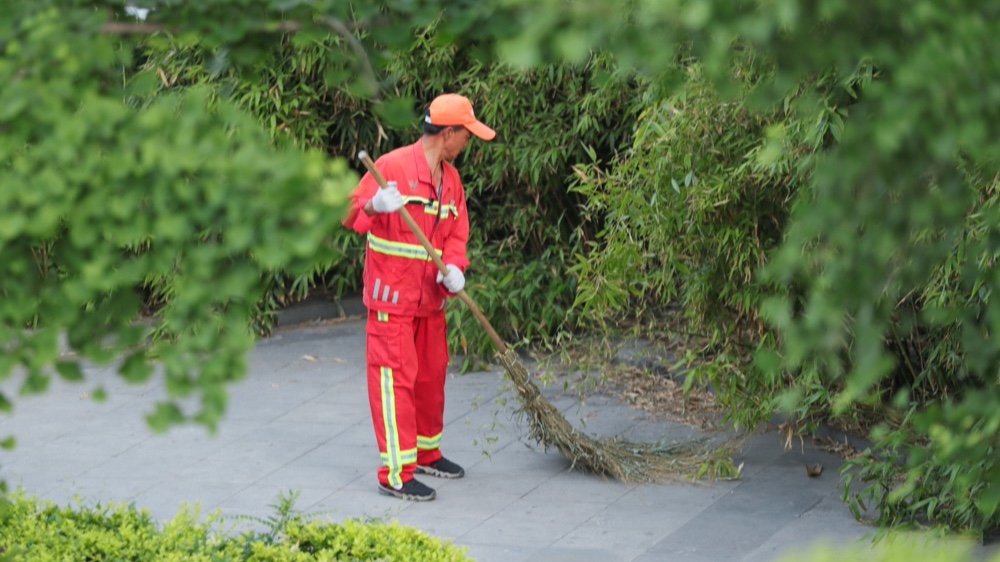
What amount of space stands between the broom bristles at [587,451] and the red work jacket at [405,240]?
0.61 m

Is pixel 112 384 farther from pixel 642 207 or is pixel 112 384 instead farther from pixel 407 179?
pixel 642 207

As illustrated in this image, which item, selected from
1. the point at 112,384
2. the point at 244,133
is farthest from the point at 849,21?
the point at 112,384

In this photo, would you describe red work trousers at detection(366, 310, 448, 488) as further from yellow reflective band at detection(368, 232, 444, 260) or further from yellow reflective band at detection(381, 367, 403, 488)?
yellow reflective band at detection(368, 232, 444, 260)

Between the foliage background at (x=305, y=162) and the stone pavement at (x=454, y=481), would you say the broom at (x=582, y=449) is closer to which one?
the stone pavement at (x=454, y=481)

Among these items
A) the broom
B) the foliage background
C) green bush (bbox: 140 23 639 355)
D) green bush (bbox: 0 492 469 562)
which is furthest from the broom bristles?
the foliage background

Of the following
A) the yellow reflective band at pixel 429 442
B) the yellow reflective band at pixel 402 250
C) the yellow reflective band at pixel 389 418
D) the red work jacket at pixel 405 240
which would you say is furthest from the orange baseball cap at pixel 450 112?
the yellow reflective band at pixel 429 442

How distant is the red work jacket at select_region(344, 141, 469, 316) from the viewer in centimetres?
612

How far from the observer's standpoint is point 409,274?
6.15 meters

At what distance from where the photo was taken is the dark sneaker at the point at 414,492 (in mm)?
6266

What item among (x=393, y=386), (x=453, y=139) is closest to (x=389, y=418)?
(x=393, y=386)

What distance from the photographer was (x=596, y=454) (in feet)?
21.4

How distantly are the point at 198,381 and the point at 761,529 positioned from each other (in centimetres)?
411

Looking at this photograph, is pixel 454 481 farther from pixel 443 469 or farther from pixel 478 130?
pixel 478 130

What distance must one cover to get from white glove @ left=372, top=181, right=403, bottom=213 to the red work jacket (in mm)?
165
